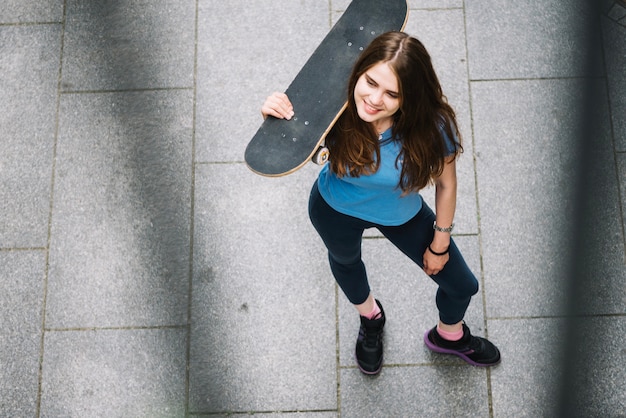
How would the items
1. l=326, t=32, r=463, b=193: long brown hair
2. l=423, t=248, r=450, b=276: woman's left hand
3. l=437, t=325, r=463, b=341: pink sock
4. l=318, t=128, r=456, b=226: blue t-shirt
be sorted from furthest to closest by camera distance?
l=437, t=325, r=463, b=341: pink sock < l=423, t=248, r=450, b=276: woman's left hand < l=318, t=128, r=456, b=226: blue t-shirt < l=326, t=32, r=463, b=193: long brown hair

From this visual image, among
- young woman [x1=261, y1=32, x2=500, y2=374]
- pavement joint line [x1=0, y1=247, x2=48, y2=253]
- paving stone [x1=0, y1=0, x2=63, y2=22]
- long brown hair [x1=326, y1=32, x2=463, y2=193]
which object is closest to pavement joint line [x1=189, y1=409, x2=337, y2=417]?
young woman [x1=261, y1=32, x2=500, y2=374]

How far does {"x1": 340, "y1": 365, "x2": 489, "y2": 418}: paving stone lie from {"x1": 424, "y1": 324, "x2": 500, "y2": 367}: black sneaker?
6cm

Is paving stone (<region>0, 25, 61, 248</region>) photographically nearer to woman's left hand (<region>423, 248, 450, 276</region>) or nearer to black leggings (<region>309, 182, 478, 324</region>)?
black leggings (<region>309, 182, 478, 324</region>)

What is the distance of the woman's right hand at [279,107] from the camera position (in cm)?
220

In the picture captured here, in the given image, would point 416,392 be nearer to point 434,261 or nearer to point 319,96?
point 434,261

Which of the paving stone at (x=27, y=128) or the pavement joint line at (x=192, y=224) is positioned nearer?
the pavement joint line at (x=192, y=224)

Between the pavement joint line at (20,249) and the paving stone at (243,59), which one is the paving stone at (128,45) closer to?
the paving stone at (243,59)

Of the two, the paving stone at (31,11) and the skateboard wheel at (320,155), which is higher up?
the paving stone at (31,11)

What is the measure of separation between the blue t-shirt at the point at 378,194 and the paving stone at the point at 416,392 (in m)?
0.97

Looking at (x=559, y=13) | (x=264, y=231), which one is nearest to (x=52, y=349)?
(x=264, y=231)

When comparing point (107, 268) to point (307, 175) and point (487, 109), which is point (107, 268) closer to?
point (307, 175)

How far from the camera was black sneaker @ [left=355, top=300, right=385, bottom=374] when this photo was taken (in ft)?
9.71

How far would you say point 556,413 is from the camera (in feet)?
9.84

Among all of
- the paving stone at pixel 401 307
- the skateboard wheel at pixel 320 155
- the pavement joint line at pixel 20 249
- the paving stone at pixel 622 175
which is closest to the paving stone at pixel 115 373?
the pavement joint line at pixel 20 249
